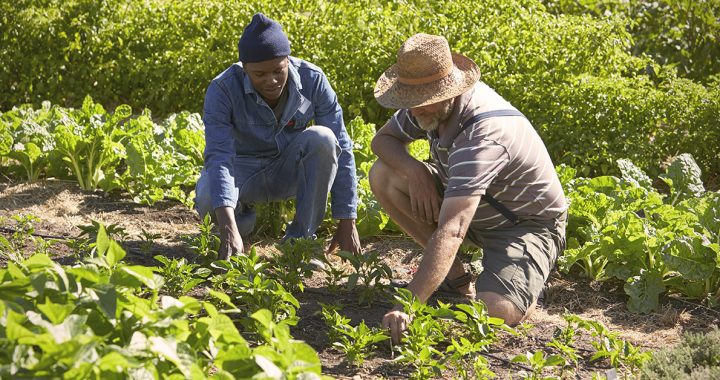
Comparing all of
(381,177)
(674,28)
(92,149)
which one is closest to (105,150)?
(92,149)

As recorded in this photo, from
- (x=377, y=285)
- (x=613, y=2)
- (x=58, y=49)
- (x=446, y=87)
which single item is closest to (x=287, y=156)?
(x=377, y=285)

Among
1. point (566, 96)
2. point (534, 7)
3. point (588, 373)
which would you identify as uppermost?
point (534, 7)

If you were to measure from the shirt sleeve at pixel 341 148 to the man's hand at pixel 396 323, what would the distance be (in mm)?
1373

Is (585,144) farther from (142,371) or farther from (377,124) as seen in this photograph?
(142,371)

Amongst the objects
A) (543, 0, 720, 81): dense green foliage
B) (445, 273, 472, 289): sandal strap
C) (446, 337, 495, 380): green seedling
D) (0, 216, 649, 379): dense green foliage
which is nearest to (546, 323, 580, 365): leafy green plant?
(0, 216, 649, 379): dense green foliage

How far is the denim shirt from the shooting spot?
5.27 metres

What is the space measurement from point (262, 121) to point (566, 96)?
2.52 metres

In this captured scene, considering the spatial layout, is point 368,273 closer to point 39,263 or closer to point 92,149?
point 39,263

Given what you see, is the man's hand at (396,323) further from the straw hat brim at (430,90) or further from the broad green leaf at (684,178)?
the broad green leaf at (684,178)

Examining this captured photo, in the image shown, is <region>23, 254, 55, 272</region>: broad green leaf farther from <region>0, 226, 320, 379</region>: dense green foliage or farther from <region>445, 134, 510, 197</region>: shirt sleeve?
<region>445, 134, 510, 197</region>: shirt sleeve

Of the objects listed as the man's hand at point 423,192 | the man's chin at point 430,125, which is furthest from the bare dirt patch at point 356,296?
the man's chin at point 430,125

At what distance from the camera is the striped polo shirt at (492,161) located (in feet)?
14.1

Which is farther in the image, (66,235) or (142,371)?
(66,235)

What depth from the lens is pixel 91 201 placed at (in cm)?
658
